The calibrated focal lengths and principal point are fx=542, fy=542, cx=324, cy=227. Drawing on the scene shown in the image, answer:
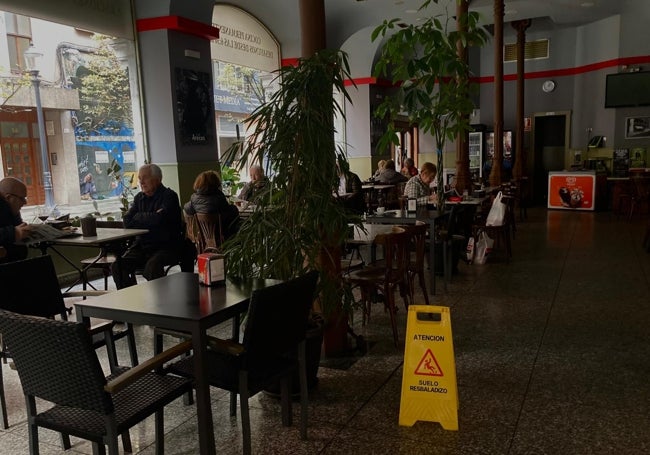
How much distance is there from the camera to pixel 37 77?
5.97 meters

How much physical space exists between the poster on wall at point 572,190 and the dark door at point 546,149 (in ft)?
7.11

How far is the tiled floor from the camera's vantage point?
2.54 metres

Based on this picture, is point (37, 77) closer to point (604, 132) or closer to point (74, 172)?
point (74, 172)

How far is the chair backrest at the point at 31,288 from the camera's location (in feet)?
8.51

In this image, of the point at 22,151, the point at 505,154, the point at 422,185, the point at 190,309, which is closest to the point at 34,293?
the point at 190,309

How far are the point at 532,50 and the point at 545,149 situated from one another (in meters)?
2.52

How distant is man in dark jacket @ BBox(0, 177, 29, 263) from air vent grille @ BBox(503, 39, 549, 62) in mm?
12669

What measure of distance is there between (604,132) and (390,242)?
10743 millimetres

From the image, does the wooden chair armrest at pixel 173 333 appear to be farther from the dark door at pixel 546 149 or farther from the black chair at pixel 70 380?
the dark door at pixel 546 149

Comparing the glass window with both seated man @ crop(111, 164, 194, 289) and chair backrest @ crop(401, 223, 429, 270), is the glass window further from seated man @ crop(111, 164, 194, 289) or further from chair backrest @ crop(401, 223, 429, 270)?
chair backrest @ crop(401, 223, 429, 270)

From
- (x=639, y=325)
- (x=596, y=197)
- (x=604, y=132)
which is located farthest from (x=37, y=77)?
(x=604, y=132)

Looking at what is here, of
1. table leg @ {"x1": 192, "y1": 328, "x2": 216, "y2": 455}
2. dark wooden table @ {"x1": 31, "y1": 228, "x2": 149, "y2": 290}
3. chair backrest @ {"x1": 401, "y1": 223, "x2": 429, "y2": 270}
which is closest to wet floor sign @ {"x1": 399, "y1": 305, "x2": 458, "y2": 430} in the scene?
table leg @ {"x1": 192, "y1": 328, "x2": 216, "y2": 455}

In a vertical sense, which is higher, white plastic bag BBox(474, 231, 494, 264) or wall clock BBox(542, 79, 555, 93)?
wall clock BBox(542, 79, 555, 93)

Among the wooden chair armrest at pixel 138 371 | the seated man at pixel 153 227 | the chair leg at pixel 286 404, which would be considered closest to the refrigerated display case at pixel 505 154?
the seated man at pixel 153 227
